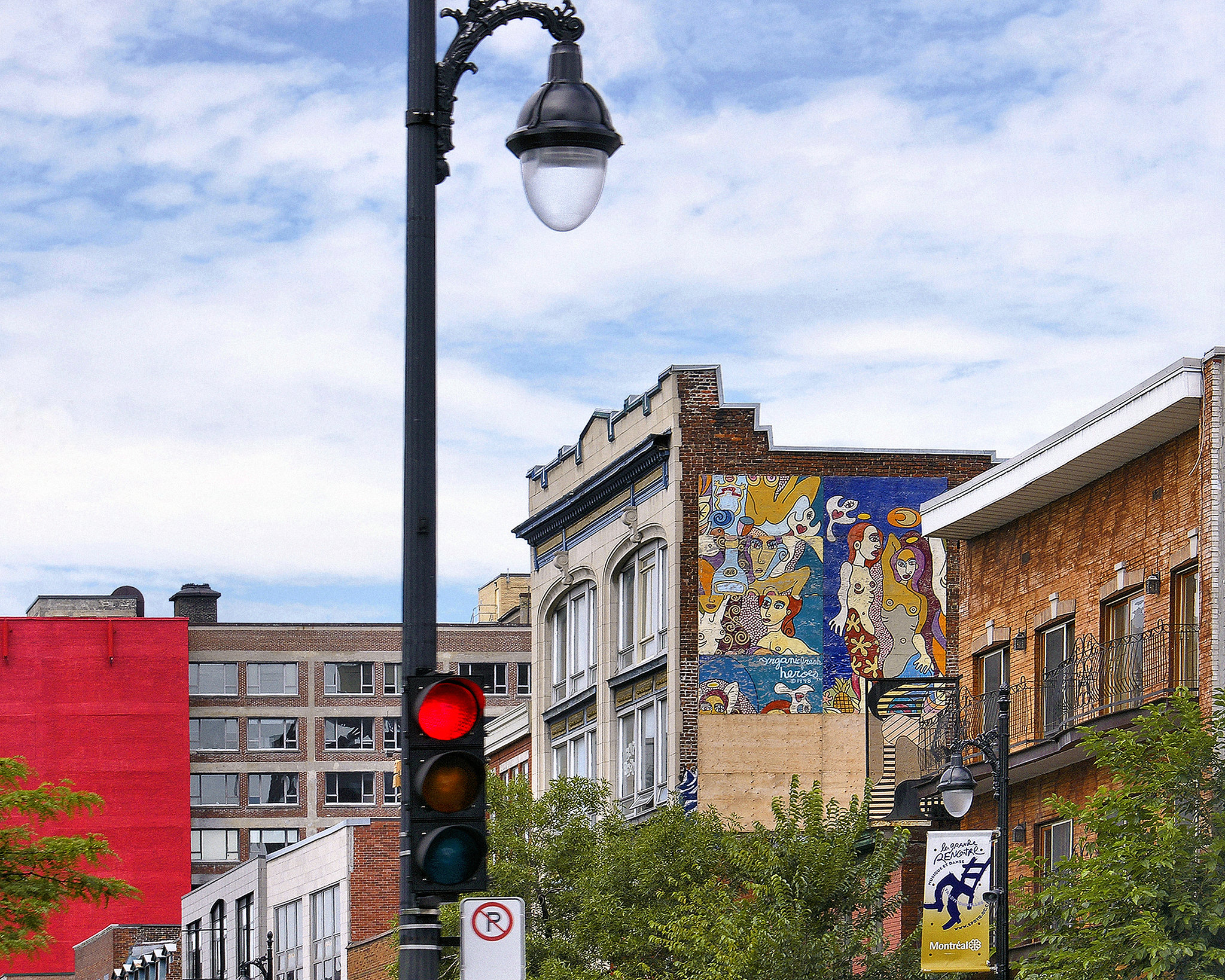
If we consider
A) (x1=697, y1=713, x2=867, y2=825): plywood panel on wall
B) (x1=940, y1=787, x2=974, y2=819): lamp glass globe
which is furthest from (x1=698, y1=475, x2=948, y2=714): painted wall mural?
(x1=940, y1=787, x2=974, y2=819): lamp glass globe

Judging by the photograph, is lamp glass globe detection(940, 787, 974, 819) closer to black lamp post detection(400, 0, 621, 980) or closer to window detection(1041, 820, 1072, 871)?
window detection(1041, 820, 1072, 871)

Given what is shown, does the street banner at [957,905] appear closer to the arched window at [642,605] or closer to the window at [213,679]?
the arched window at [642,605]

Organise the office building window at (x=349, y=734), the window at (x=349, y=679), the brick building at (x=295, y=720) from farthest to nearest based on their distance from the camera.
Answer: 1. the window at (x=349, y=679)
2. the office building window at (x=349, y=734)
3. the brick building at (x=295, y=720)

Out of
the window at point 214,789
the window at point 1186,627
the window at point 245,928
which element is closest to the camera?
the window at point 1186,627

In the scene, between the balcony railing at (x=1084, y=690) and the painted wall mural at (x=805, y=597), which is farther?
the painted wall mural at (x=805, y=597)

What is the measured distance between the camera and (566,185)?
11398 mm

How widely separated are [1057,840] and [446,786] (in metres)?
25.1

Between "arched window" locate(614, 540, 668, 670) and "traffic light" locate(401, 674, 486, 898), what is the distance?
38.8m

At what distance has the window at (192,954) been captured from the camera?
276ft

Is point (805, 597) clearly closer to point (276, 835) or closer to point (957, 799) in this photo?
point (957, 799)

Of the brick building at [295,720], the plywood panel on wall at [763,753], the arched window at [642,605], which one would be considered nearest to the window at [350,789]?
the brick building at [295,720]

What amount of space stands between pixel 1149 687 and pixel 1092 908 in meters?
7.30

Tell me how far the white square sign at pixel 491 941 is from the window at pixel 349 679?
111420 millimetres

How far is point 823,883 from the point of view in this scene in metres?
A: 30.8
